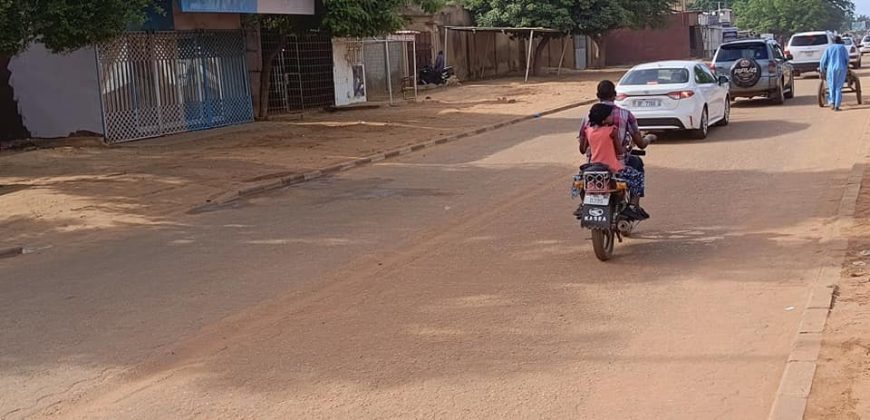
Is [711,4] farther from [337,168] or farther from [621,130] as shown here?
[621,130]

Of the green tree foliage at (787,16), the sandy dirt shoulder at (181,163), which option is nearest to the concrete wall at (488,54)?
the sandy dirt shoulder at (181,163)

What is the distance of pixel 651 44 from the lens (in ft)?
223

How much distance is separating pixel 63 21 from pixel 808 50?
2715 cm

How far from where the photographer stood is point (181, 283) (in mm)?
8172

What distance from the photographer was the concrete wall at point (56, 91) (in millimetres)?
19453

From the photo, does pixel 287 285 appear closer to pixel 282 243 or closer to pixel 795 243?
pixel 282 243

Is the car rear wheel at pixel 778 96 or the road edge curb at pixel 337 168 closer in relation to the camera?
the road edge curb at pixel 337 168

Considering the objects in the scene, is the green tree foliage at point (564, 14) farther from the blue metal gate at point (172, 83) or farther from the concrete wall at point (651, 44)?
the concrete wall at point (651, 44)

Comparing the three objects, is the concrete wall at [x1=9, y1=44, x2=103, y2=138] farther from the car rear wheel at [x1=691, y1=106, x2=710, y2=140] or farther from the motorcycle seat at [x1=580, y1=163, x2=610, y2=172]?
the motorcycle seat at [x1=580, y1=163, x2=610, y2=172]

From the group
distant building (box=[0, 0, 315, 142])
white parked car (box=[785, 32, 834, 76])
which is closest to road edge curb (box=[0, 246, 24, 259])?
distant building (box=[0, 0, 315, 142])

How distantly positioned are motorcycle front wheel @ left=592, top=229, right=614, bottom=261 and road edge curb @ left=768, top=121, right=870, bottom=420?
1716mm

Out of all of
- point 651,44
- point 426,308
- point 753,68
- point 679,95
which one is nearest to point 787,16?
point 651,44

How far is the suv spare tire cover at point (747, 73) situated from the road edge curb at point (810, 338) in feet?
44.1

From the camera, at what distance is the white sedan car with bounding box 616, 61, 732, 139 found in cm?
1661
